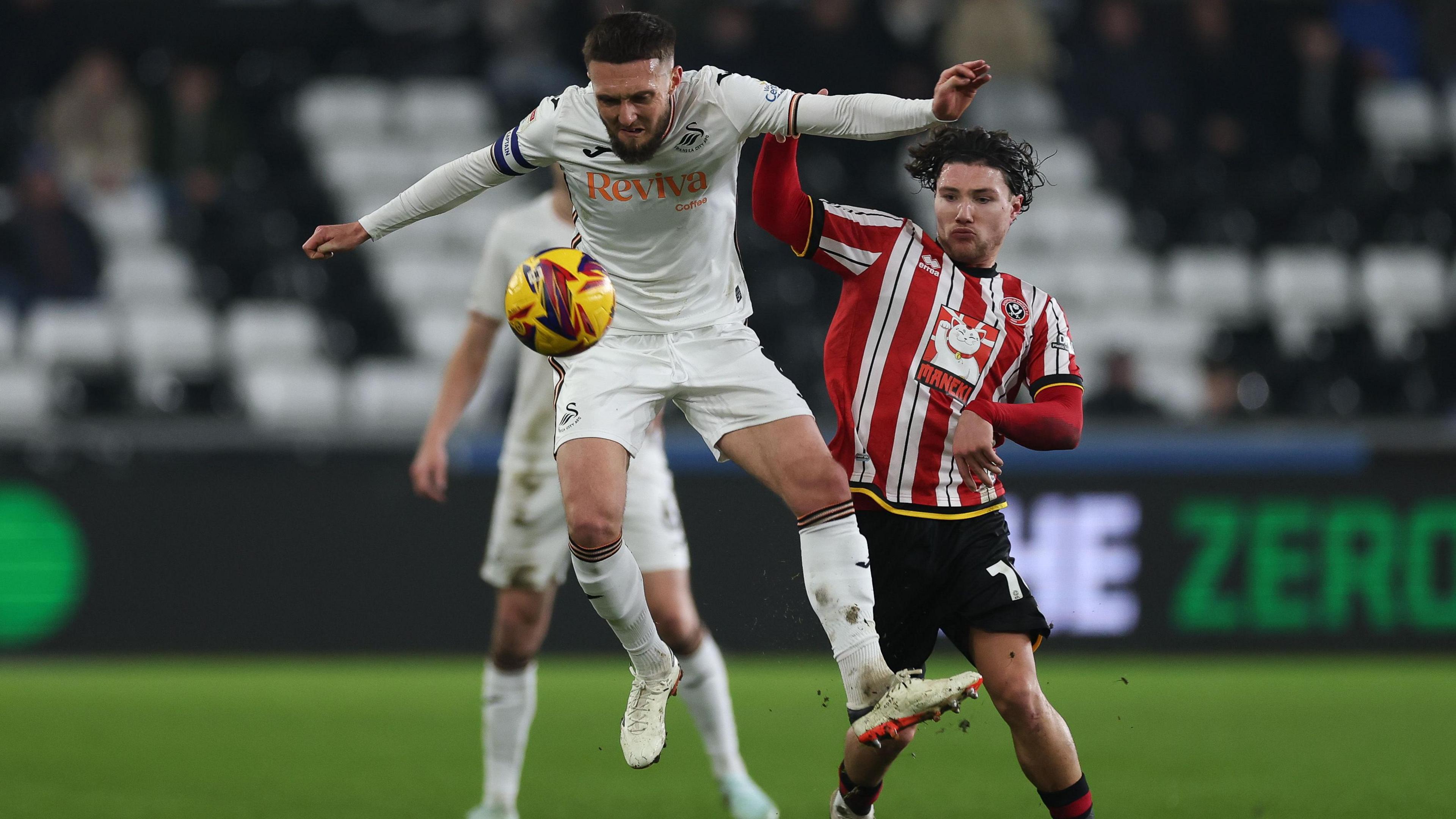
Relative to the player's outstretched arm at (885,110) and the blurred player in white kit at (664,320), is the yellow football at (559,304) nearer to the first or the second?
the blurred player in white kit at (664,320)

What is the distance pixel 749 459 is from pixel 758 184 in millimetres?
759

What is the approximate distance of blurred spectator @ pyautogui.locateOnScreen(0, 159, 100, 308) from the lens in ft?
38.2

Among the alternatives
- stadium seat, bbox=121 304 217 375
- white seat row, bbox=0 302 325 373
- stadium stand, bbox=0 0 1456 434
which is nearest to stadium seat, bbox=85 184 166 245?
stadium stand, bbox=0 0 1456 434

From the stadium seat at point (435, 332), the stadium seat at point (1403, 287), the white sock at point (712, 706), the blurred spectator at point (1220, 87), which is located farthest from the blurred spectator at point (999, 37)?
the white sock at point (712, 706)

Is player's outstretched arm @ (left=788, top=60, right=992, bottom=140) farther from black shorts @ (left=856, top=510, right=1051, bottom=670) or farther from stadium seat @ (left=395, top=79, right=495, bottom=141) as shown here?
stadium seat @ (left=395, top=79, right=495, bottom=141)

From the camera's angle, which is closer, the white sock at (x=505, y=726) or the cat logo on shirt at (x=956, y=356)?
the cat logo on shirt at (x=956, y=356)

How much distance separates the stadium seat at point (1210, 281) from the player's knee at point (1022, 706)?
334 inches

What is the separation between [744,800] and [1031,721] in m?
1.42

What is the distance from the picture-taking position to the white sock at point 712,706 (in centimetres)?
567

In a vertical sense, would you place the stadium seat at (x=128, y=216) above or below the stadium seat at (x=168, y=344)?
above

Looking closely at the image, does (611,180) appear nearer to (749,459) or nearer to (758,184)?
(758,184)

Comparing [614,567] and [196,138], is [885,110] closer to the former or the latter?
[614,567]

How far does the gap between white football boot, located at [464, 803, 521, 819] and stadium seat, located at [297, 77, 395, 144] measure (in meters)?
9.02

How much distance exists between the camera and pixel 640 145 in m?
4.43
